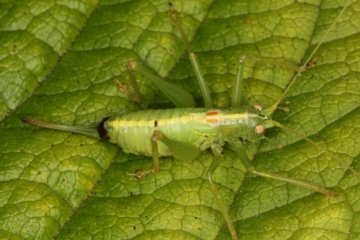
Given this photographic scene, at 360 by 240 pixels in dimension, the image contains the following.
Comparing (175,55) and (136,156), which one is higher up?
(175,55)

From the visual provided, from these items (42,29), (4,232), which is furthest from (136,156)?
(42,29)

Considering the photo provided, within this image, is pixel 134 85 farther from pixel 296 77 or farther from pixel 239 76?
pixel 296 77

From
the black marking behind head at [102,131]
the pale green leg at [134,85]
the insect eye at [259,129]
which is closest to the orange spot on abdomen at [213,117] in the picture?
the insect eye at [259,129]

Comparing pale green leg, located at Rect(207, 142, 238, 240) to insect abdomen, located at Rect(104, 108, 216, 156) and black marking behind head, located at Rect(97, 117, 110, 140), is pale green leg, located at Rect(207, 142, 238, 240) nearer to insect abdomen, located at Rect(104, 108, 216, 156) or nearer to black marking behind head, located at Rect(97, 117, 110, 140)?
insect abdomen, located at Rect(104, 108, 216, 156)

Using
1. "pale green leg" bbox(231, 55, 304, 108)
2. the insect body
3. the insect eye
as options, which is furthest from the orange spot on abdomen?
the insect eye

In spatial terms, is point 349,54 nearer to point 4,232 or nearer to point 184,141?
point 184,141

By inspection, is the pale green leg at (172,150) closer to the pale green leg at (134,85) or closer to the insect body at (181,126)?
the insect body at (181,126)
